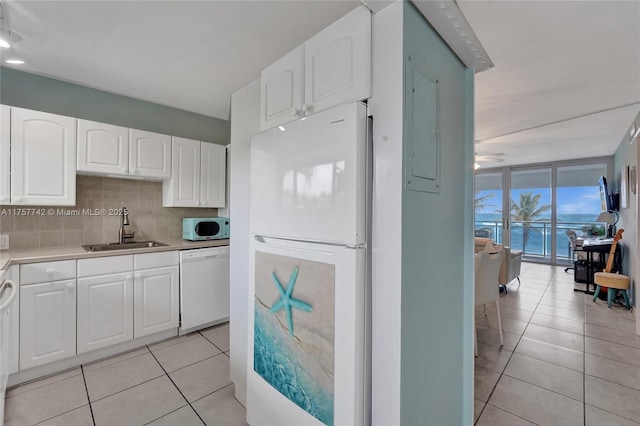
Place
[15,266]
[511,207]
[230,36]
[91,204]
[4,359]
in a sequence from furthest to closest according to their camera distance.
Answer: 1. [511,207]
2. [91,204]
3. [15,266]
4. [230,36]
5. [4,359]

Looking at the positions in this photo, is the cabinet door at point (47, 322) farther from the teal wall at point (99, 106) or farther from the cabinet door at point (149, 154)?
the teal wall at point (99, 106)

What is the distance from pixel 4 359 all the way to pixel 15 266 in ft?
2.12

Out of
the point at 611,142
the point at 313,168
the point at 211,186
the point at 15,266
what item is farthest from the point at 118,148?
the point at 611,142

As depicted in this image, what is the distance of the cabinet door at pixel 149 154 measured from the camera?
2814mm

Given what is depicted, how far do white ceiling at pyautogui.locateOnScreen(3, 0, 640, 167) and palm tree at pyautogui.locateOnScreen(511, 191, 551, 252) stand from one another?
14.4 feet

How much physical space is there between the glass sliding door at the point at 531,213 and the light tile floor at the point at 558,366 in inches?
123

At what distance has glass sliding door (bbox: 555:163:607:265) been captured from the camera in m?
6.20

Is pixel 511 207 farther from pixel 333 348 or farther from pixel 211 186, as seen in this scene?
pixel 333 348

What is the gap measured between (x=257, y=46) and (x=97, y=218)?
91.8 inches

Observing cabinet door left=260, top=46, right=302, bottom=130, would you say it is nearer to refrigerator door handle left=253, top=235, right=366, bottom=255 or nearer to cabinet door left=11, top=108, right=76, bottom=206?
refrigerator door handle left=253, top=235, right=366, bottom=255

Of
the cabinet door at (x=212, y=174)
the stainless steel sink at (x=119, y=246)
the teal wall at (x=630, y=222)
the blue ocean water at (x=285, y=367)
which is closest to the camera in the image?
the blue ocean water at (x=285, y=367)

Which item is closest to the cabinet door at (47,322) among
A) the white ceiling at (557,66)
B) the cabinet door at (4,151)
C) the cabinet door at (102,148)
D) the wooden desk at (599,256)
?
the cabinet door at (4,151)

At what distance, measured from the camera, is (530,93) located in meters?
2.64

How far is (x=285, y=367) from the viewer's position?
1.39m
